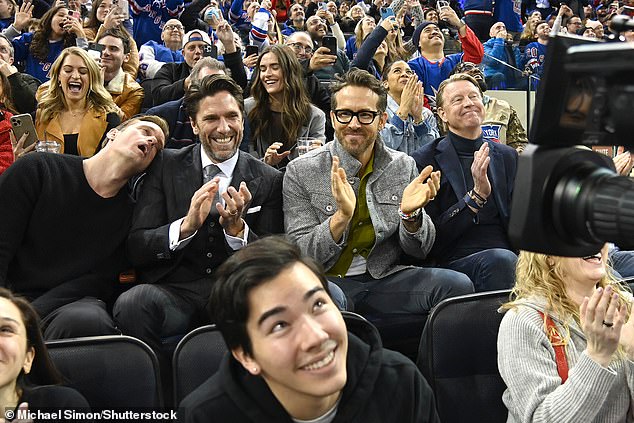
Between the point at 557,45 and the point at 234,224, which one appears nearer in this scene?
the point at 557,45

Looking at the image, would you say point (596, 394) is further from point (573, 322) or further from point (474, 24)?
point (474, 24)

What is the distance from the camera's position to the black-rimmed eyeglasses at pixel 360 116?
3.40m

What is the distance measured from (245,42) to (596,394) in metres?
7.89

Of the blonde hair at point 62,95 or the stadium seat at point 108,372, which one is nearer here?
the stadium seat at point 108,372

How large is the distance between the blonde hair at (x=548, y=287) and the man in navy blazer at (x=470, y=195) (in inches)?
30.9

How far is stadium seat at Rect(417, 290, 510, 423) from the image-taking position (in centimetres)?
243

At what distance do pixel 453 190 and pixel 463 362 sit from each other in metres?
1.27

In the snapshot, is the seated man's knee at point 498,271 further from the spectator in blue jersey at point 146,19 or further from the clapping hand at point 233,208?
the spectator in blue jersey at point 146,19

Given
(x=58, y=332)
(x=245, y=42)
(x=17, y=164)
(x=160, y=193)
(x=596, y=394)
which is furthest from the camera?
(x=245, y=42)

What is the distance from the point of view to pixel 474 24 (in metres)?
10.7

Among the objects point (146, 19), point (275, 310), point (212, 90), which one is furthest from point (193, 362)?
point (146, 19)

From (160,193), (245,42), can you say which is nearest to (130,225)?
(160,193)

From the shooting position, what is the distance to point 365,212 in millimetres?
3340

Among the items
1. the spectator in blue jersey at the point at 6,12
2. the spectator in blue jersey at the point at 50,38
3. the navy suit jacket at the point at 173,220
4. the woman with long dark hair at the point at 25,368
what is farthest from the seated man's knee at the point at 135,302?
the spectator in blue jersey at the point at 6,12
